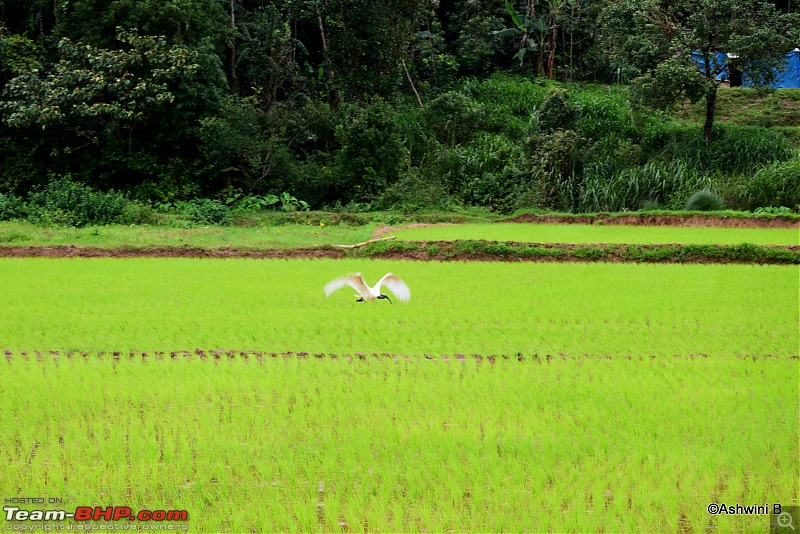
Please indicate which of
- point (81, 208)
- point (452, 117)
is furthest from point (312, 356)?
point (452, 117)

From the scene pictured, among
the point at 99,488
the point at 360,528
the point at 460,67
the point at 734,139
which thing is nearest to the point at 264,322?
the point at 99,488

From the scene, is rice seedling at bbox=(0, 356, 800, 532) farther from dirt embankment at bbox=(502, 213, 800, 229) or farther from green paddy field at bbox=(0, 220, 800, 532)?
dirt embankment at bbox=(502, 213, 800, 229)

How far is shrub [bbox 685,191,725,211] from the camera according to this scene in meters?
13.9

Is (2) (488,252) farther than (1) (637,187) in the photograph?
No

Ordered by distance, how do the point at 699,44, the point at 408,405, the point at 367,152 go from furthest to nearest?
the point at 699,44
the point at 367,152
the point at 408,405

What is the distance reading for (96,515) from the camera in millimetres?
2969

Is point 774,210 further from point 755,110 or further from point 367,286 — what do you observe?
point 367,286

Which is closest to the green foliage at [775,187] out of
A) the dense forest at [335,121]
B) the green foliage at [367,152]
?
the dense forest at [335,121]

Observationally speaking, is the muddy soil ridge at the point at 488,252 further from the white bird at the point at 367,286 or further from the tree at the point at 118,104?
the tree at the point at 118,104

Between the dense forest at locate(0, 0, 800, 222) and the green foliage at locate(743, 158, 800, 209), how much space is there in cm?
3

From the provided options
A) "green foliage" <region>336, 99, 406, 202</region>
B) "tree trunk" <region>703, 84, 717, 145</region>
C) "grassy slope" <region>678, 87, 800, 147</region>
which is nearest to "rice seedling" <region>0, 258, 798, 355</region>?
"green foliage" <region>336, 99, 406, 202</region>

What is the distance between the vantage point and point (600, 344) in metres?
5.45

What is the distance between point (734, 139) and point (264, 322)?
1296 centimetres

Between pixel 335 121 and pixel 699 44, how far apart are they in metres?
6.84
